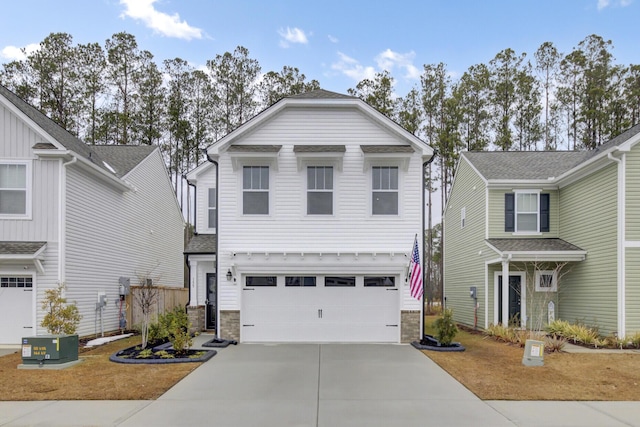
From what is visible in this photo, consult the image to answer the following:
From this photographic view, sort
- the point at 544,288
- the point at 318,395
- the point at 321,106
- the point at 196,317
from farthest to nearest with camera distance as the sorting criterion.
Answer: the point at 544,288 → the point at 196,317 → the point at 321,106 → the point at 318,395

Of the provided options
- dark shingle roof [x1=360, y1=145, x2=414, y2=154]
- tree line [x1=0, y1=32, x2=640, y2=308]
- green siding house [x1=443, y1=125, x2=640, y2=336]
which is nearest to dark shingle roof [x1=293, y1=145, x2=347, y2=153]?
dark shingle roof [x1=360, y1=145, x2=414, y2=154]

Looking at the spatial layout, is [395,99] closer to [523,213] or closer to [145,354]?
[523,213]

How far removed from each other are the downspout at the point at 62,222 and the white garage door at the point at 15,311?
3.27ft

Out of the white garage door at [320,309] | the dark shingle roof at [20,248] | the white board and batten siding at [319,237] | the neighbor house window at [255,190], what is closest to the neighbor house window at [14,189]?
the dark shingle roof at [20,248]

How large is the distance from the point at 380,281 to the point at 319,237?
91.0 inches

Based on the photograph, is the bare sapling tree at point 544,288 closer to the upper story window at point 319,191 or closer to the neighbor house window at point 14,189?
the upper story window at point 319,191

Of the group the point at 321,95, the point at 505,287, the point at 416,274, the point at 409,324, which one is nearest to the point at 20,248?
the point at 321,95

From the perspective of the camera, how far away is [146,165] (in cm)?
2188

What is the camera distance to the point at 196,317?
17.5m

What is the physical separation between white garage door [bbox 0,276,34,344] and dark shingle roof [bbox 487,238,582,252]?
48.8 feet

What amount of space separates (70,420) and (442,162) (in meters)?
28.8

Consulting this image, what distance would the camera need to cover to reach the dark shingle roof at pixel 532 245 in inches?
675

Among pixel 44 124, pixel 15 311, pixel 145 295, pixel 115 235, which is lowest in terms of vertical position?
pixel 145 295

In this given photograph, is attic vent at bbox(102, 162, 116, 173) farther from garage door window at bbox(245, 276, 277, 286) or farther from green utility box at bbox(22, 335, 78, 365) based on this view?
green utility box at bbox(22, 335, 78, 365)
